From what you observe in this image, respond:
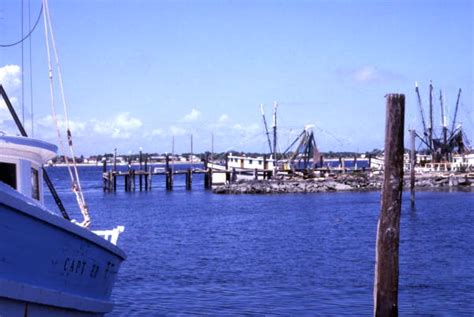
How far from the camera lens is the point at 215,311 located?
21.7m

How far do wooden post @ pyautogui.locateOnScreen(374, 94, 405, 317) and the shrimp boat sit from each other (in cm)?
439

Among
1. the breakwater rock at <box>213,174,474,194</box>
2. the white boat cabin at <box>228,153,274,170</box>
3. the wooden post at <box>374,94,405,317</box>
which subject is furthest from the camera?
the white boat cabin at <box>228,153,274,170</box>

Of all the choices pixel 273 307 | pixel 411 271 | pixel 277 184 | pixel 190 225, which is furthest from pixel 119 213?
pixel 273 307

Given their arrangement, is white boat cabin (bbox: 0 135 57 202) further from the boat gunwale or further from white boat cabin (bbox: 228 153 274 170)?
white boat cabin (bbox: 228 153 274 170)

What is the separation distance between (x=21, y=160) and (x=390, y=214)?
591cm

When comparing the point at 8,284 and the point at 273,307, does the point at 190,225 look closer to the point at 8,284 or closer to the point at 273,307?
the point at 273,307

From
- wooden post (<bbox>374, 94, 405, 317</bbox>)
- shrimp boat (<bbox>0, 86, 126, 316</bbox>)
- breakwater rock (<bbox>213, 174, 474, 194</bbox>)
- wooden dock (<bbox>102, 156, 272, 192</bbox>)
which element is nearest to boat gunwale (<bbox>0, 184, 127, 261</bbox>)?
shrimp boat (<bbox>0, 86, 126, 316</bbox>)

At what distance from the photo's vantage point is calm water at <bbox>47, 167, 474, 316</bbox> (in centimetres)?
2259

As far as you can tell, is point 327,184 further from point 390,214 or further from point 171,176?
point 390,214

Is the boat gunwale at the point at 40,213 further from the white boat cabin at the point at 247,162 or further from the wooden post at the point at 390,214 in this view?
the white boat cabin at the point at 247,162

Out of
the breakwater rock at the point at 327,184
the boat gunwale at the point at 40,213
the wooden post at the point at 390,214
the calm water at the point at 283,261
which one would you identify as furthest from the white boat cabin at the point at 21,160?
the breakwater rock at the point at 327,184

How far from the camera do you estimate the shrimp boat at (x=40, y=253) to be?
11070 mm

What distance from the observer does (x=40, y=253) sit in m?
11.8

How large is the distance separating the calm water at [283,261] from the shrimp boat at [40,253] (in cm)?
732
